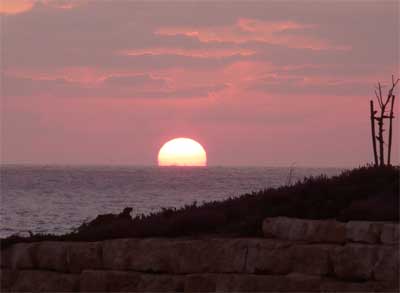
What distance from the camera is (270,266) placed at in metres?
19.1

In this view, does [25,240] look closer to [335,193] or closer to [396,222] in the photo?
[335,193]

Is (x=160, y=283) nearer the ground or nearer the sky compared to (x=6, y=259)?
nearer the ground

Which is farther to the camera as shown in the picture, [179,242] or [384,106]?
[384,106]

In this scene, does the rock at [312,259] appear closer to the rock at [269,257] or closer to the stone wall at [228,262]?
the stone wall at [228,262]

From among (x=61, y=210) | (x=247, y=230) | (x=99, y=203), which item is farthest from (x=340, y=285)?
(x=99, y=203)

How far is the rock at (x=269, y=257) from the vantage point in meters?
19.1

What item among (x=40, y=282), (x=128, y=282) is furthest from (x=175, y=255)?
(x=40, y=282)

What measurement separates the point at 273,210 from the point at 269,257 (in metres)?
2.40

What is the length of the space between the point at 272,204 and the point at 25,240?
5508mm

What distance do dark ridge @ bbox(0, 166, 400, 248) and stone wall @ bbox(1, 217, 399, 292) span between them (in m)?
0.91

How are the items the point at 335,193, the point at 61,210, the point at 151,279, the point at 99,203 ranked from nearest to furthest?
the point at 151,279 → the point at 335,193 → the point at 61,210 → the point at 99,203

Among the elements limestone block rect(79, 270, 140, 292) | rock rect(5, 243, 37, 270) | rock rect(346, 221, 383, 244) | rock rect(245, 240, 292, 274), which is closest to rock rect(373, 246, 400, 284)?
rock rect(346, 221, 383, 244)

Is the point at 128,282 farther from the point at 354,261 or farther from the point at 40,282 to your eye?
the point at 354,261

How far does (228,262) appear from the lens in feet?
64.0
